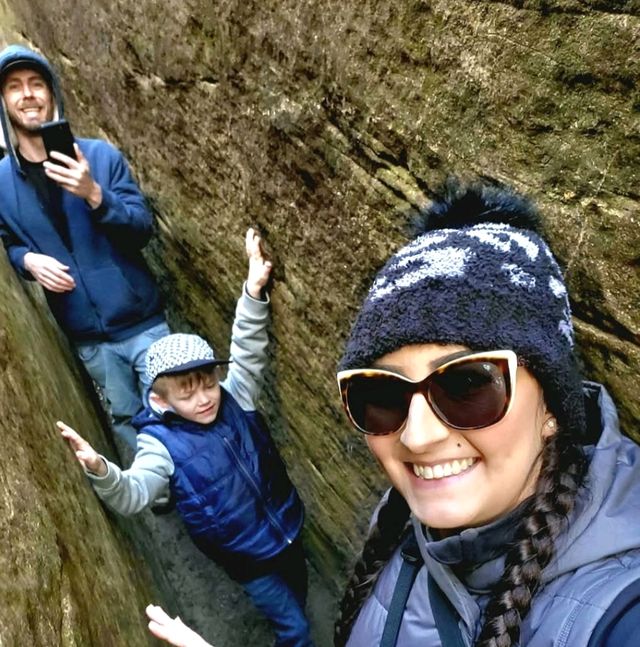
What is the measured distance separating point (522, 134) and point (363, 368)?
970 millimetres

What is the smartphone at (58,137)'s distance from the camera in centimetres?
352

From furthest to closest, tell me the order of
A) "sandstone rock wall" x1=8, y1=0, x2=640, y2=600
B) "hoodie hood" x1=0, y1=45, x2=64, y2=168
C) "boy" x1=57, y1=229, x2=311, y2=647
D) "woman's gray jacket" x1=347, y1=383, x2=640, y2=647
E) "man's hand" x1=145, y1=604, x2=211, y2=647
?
"hoodie hood" x1=0, y1=45, x2=64, y2=168
"boy" x1=57, y1=229, x2=311, y2=647
"man's hand" x1=145, y1=604, x2=211, y2=647
"sandstone rock wall" x1=8, y1=0, x2=640, y2=600
"woman's gray jacket" x1=347, y1=383, x2=640, y2=647

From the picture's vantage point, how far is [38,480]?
229 centimetres

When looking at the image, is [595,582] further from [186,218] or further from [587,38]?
[186,218]

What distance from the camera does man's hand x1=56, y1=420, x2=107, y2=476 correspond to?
→ 250cm

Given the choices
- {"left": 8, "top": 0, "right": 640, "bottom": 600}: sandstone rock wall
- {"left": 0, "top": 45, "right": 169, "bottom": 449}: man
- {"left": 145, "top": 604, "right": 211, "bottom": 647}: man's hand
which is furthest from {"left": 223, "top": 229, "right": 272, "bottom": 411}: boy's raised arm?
{"left": 145, "top": 604, "right": 211, "bottom": 647}: man's hand

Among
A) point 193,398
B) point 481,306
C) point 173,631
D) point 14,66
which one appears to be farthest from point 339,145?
point 14,66

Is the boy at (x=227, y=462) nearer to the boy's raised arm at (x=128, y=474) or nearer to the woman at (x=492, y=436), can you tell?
the boy's raised arm at (x=128, y=474)

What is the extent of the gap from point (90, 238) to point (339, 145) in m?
1.93

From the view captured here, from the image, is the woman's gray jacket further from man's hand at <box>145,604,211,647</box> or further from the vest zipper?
the vest zipper

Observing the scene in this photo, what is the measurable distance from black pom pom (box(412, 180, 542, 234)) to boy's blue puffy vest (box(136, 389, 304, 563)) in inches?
73.8

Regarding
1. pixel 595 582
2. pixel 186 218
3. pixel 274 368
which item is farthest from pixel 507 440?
pixel 186 218

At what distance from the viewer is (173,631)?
6.50 feet

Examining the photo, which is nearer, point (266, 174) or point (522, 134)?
point (522, 134)
